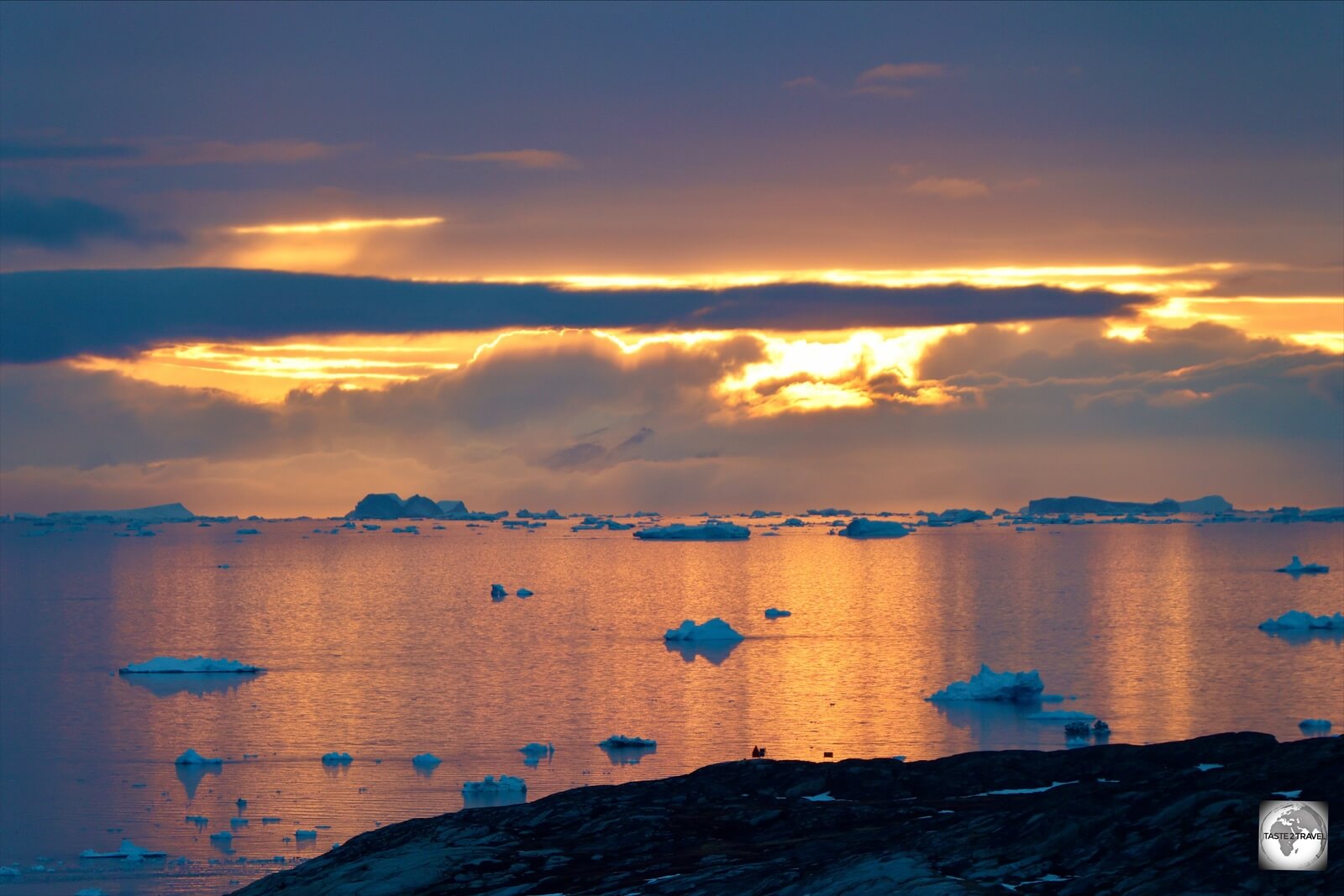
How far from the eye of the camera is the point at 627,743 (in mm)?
43188

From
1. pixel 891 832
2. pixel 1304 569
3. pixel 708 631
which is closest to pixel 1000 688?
pixel 708 631

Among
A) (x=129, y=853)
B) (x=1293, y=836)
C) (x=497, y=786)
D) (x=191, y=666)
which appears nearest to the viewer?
(x=1293, y=836)

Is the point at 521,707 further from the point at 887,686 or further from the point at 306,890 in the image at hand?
the point at 306,890

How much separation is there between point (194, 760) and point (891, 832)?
2897 centimetres

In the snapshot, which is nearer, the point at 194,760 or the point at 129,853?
the point at 129,853

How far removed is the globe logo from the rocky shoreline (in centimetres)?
14

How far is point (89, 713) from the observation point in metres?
53.6

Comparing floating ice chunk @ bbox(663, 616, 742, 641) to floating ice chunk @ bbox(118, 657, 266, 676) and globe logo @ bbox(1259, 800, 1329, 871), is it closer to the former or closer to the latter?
floating ice chunk @ bbox(118, 657, 266, 676)

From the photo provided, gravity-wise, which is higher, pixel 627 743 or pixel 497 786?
pixel 497 786

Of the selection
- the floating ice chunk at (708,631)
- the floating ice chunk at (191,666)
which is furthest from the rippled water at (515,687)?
the floating ice chunk at (191,666)

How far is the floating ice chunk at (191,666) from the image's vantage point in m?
63.8

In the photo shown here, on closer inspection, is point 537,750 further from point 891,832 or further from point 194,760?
point 891,832

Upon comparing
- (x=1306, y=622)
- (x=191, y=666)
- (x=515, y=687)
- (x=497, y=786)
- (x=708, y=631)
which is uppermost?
(x=708, y=631)

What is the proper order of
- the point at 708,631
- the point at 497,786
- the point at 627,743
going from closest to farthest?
1. the point at 497,786
2. the point at 627,743
3. the point at 708,631
